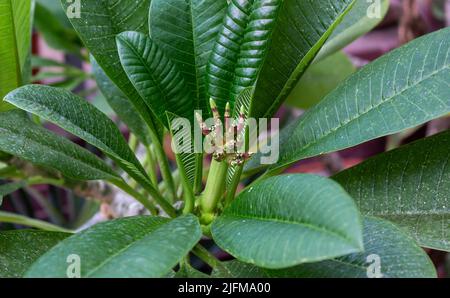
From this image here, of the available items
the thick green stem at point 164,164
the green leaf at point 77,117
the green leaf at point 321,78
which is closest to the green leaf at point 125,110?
the thick green stem at point 164,164

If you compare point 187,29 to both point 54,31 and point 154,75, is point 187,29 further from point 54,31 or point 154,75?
point 54,31

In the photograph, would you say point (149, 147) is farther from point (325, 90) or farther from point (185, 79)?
point (325, 90)

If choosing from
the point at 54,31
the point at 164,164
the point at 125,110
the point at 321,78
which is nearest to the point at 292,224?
the point at 164,164

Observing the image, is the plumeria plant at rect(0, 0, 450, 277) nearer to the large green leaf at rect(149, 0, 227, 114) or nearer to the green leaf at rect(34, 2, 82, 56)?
the large green leaf at rect(149, 0, 227, 114)

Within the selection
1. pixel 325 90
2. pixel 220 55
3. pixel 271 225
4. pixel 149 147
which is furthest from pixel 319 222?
pixel 325 90

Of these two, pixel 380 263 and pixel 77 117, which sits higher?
pixel 77 117

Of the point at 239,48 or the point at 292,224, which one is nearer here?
the point at 292,224
